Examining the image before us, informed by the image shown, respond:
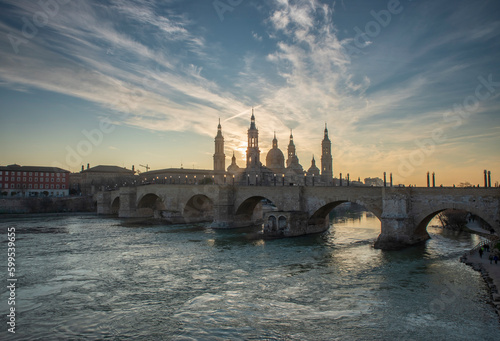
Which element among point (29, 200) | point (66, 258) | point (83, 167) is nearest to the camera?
point (66, 258)

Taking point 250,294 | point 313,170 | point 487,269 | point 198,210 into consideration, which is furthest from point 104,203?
point 487,269

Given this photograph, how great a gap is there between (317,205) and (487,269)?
606 inches

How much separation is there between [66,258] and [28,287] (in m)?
7.12

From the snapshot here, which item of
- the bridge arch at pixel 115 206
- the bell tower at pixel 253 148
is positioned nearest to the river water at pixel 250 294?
the bridge arch at pixel 115 206

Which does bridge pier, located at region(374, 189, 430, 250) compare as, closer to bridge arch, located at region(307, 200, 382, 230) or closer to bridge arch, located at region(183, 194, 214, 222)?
bridge arch, located at region(307, 200, 382, 230)

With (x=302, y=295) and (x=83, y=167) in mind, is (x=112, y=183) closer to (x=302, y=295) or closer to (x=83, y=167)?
(x=83, y=167)

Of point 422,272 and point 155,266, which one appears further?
point 155,266

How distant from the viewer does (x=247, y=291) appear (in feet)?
52.6

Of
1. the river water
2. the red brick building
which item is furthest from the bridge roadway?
the red brick building

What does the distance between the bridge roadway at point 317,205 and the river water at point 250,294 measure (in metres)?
2.30

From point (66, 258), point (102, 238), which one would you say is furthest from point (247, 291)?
point (102, 238)

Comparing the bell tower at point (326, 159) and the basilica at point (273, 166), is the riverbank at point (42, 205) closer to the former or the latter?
the basilica at point (273, 166)

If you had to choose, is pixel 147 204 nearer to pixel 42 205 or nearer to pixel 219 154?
pixel 42 205

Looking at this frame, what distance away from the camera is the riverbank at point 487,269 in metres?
14.4
